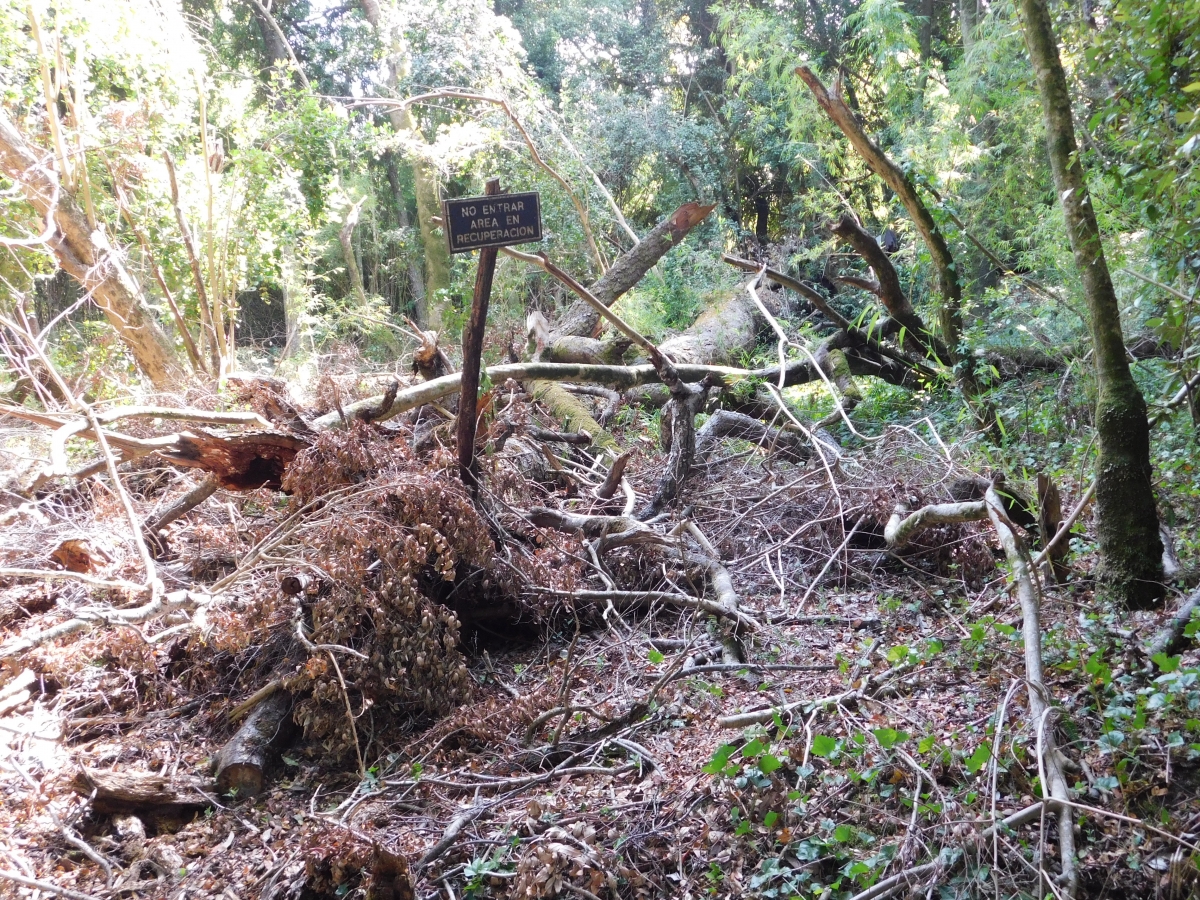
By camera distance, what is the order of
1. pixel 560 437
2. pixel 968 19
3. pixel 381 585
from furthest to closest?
pixel 968 19, pixel 560 437, pixel 381 585

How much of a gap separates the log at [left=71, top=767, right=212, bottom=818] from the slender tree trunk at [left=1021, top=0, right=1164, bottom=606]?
13.5ft

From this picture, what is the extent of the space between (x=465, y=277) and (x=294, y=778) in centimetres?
935

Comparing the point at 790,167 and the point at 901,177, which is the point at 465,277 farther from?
the point at 901,177

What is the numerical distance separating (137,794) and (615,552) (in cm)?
282

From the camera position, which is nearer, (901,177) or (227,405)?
(901,177)

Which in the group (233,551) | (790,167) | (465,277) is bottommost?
(233,551)

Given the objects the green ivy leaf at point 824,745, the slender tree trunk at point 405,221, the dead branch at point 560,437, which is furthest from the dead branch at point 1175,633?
the slender tree trunk at point 405,221

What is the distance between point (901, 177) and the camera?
574 centimetres

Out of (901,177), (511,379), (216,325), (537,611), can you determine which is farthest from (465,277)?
(537,611)

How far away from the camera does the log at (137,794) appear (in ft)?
11.2

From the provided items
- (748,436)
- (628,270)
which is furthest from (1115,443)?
(628,270)

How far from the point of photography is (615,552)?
5125 millimetres

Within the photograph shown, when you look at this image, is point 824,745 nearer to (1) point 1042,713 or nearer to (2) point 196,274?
(1) point 1042,713

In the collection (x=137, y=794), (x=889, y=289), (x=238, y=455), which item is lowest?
(x=137, y=794)
